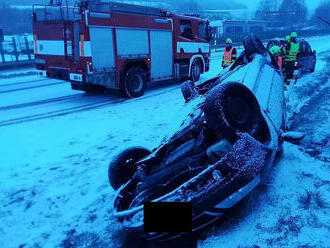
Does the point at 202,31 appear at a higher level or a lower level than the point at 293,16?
lower

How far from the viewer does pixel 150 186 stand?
2.98 meters

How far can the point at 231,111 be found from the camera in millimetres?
3123

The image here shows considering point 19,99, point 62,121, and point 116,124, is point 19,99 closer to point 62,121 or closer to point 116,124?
point 62,121

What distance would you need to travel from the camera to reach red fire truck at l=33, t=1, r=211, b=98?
26.1ft

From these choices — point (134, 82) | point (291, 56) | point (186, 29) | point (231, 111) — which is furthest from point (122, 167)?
point (186, 29)

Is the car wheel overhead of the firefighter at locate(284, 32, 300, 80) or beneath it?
beneath

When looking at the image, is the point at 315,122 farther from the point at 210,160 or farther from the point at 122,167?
the point at 122,167

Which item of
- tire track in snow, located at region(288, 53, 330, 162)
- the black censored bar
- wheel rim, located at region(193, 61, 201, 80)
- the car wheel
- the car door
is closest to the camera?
the black censored bar

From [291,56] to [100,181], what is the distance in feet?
27.0

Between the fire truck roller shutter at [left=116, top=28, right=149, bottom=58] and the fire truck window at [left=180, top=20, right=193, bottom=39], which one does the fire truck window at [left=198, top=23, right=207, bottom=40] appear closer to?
the fire truck window at [left=180, top=20, right=193, bottom=39]

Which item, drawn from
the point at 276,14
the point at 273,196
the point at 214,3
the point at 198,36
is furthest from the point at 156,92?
the point at 214,3

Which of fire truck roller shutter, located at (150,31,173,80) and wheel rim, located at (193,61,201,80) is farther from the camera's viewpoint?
wheel rim, located at (193,61,201,80)

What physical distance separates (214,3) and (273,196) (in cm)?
12534

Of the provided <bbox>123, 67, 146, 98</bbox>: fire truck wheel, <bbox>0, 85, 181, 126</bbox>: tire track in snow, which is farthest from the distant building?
<bbox>0, 85, 181, 126</bbox>: tire track in snow
